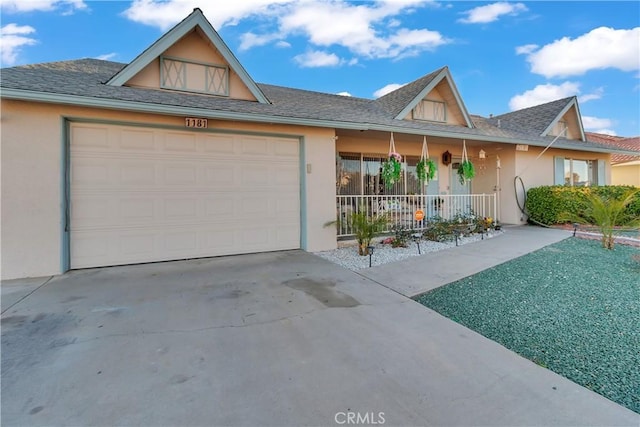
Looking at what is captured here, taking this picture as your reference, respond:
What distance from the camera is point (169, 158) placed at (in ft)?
20.1

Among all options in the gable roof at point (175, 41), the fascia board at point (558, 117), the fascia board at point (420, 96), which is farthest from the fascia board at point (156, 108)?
the fascia board at point (558, 117)

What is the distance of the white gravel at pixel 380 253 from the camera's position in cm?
611

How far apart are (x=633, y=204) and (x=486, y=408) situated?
12505 mm

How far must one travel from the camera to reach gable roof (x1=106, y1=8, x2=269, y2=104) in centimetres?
592


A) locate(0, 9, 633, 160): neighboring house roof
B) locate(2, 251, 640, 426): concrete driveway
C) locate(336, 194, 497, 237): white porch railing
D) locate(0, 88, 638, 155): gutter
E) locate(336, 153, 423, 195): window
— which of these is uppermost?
locate(0, 9, 633, 160): neighboring house roof

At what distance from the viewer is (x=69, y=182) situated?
17.6ft

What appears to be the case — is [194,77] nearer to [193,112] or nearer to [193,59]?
[193,59]

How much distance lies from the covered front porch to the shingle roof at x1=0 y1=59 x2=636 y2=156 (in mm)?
629

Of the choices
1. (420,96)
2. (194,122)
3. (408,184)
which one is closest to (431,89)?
(420,96)

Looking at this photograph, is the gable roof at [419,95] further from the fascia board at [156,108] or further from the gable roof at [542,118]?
the gable roof at [542,118]

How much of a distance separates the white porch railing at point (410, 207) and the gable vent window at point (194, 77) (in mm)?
3990

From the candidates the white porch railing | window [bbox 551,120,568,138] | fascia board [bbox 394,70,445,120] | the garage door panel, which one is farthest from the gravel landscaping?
window [bbox 551,120,568,138]

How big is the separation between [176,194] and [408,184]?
745 cm

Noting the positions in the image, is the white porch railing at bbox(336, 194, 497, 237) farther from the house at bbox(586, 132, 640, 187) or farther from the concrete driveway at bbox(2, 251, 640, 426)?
the house at bbox(586, 132, 640, 187)
